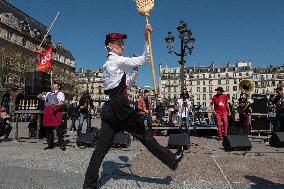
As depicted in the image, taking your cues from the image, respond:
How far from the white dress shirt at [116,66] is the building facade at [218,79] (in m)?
121

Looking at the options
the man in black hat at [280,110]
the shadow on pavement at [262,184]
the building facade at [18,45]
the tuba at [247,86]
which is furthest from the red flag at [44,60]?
the building facade at [18,45]

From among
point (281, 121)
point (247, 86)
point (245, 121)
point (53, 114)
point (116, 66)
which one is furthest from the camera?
point (247, 86)

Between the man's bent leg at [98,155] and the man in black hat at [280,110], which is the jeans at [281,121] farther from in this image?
the man's bent leg at [98,155]

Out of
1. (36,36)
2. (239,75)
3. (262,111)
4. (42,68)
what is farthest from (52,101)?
(239,75)

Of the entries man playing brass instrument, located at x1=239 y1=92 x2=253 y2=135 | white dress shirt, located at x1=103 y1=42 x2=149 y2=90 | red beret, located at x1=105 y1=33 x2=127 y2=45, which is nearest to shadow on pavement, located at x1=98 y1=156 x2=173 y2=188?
white dress shirt, located at x1=103 y1=42 x2=149 y2=90

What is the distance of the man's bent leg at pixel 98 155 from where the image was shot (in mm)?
3818

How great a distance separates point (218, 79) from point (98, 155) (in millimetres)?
127505

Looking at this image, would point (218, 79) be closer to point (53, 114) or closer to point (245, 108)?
A: point (245, 108)

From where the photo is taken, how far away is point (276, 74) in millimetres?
124625

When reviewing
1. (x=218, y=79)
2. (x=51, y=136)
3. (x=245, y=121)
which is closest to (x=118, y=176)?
(x=51, y=136)

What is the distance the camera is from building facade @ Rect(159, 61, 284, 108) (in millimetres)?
124750

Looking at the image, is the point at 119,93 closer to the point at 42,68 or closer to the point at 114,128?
the point at 114,128

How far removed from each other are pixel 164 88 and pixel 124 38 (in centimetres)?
13011

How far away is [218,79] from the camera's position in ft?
420
